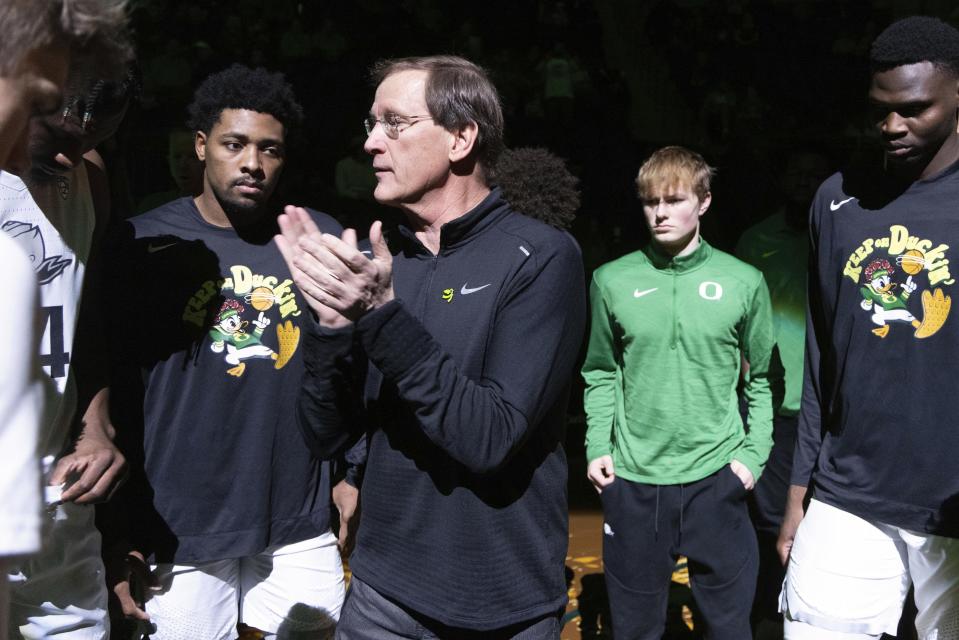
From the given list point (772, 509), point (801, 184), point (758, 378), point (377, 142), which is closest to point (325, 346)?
point (377, 142)

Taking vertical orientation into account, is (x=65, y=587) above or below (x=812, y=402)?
below

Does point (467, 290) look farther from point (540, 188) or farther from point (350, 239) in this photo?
point (540, 188)

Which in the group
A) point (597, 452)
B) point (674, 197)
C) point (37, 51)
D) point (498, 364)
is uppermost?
point (37, 51)

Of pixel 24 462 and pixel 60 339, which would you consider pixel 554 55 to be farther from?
pixel 24 462

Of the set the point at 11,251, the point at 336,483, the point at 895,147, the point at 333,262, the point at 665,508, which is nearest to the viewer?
the point at 11,251

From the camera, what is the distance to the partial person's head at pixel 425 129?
257 cm

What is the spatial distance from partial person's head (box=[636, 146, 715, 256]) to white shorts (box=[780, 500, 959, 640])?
1380 mm

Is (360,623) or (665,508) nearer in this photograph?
(360,623)

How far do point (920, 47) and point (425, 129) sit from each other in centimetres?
155

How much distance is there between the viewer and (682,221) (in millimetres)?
4215

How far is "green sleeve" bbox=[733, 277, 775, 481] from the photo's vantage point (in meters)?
4.16

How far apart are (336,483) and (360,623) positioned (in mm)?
1274

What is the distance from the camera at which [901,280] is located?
3082mm

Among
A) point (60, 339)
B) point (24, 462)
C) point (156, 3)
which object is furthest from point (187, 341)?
point (156, 3)
